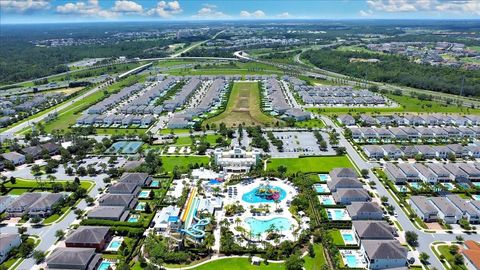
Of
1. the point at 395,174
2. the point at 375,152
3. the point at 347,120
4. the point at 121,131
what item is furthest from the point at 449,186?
the point at 121,131

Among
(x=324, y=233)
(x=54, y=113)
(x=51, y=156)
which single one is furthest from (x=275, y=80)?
(x=324, y=233)

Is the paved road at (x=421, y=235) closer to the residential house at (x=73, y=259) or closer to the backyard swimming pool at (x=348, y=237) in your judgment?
the backyard swimming pool at (x=348, y=237)

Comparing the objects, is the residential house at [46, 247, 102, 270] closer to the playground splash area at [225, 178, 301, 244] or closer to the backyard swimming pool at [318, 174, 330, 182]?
the playground splash area at [225, 178, 301, 244]

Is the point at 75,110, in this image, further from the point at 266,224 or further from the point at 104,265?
the point at 266,224

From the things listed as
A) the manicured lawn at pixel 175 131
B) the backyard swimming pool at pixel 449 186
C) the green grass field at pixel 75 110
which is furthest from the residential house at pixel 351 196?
the green grass field at pixel 75 110

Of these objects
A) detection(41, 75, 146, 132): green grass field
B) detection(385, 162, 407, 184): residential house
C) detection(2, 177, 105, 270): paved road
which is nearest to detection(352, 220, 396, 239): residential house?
detection(385, 162, 407, 184): residential house
